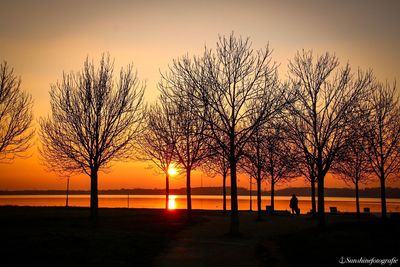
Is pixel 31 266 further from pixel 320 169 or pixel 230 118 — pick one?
pixel 320 169

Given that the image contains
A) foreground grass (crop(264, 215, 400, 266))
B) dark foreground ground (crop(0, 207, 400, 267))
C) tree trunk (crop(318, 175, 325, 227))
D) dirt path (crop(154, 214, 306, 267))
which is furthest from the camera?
tree trunk (crop(318, 175, 325, 227))

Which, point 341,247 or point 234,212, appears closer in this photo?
point 341,247

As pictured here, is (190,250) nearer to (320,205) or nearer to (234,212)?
(234,212)

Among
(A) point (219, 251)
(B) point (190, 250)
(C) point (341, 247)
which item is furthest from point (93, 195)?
(C) point (341, 247)

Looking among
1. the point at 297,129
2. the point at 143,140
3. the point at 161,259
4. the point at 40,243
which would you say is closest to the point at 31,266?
the point at 40,243

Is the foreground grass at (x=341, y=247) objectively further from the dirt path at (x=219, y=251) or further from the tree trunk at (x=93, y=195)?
the tree trunk at (x=93, y=195)

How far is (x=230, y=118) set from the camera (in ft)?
78.3

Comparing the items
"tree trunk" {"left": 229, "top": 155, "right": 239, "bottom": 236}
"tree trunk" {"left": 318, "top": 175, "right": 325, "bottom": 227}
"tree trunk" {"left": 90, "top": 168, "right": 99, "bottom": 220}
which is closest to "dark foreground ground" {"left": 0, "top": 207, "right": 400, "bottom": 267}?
"tree trunk" {"left": 229, "top": 155, "right": 239, "bottom": 236}

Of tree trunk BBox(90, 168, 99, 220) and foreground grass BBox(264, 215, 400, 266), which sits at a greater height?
tree trunk BBox(90, 168, 99, 220)

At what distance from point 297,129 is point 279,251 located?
1051 cm

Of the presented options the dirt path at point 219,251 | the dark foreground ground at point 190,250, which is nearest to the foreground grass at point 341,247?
the dark foreground ground at point 190,250

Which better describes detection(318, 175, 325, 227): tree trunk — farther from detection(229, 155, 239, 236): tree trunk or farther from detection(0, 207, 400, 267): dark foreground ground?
detection(229, 155, 239, 236): tree trunk

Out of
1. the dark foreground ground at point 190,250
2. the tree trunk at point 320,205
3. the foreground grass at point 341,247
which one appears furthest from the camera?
the tree trunk at point 320,205

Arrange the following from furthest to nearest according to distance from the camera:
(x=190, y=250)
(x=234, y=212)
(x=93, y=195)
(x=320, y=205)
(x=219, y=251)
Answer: (x=93, y=195), (x=320, y=205), (x=234, y=212), (x=190, y=250), (x=219, y=251)
